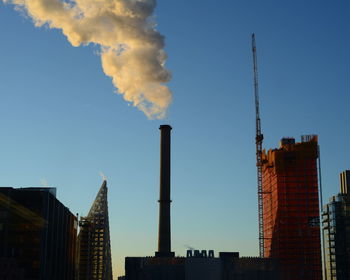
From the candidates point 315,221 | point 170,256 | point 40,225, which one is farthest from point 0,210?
point 315,221

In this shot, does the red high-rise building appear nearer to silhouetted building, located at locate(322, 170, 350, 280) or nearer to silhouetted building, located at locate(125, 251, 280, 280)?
silhouetted building, located at locate(322, 170, 350, 280)

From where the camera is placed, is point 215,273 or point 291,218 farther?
point 291,218

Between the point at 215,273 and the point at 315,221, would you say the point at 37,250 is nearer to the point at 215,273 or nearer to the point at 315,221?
the point at 215,273

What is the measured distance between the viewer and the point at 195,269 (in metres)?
148

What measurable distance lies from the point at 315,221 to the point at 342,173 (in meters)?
26.4

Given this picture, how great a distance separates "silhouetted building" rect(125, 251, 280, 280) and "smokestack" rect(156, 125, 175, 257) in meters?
Answer: 3.24

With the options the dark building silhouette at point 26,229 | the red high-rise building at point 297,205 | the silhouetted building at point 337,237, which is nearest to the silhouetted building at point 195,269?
the silhouetted building at point 337,237

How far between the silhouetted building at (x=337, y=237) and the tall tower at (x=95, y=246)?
6695cm

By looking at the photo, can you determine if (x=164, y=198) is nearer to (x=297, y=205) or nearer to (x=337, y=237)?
(x=337, y=237)

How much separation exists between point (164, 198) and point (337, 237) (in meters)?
50.4

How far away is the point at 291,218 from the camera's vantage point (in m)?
196

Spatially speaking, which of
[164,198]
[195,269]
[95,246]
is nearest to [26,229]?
[164,198]

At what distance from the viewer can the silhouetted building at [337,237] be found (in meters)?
160

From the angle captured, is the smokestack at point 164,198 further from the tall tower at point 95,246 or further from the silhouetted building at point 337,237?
the silhouetted building at point 337,237
